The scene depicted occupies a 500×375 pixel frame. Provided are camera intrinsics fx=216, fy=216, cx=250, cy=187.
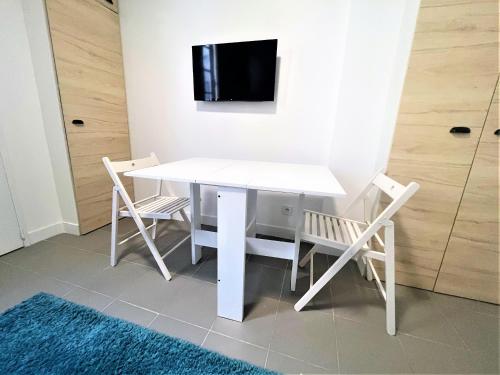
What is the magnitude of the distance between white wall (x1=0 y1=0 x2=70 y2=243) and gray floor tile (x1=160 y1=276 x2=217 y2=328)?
1.50 meters

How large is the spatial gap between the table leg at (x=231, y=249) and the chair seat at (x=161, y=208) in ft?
1.79

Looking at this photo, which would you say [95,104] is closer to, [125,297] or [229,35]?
[229,35]

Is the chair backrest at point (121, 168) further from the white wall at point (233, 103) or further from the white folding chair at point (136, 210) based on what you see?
the white wall at point (233, 103)

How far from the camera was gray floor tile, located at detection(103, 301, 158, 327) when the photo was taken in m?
1.17

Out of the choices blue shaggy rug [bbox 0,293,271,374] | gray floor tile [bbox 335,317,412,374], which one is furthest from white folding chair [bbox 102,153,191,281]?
gray floor tile [bbox 335,317,412,374]

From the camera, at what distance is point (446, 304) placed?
55.2 inches

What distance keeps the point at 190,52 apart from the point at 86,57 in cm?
88

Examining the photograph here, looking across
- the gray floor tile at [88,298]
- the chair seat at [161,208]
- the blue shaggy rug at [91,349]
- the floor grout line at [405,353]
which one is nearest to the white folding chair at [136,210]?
the chair seat at [161,208]

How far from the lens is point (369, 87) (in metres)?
1.59

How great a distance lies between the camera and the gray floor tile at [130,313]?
3.82 ft

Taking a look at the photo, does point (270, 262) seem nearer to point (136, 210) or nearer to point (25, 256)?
point (136, 210)

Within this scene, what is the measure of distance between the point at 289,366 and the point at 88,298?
1202 millimetres

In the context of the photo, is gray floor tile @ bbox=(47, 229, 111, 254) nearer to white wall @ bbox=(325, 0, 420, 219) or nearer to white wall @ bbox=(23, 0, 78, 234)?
white wall @ bbox=(23, 0, 78, 234)

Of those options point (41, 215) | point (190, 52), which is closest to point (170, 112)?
point (190, 52)
